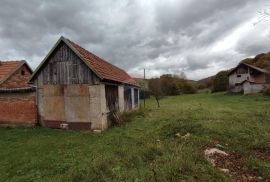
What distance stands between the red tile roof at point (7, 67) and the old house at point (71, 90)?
465 cm

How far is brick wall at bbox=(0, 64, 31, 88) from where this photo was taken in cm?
1633

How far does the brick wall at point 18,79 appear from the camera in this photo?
53.6 feet

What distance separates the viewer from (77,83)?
1252 centimetres

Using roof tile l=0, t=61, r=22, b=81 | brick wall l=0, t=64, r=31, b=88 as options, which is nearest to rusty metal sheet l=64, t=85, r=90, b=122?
brick wall l=0, t=64, r=31, b=88

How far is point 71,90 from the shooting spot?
41.5 ft

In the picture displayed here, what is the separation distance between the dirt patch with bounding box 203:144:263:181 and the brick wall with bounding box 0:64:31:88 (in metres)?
14.1

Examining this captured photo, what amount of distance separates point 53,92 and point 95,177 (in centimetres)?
880

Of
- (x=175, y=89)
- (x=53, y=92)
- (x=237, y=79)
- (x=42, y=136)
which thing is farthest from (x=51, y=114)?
(x=175, y=89)

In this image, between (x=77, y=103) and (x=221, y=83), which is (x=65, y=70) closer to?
(x=77, y=103)

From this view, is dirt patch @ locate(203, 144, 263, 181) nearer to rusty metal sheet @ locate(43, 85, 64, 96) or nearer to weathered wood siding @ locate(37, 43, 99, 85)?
weathered wood siding @ locate(37, 43, 99, 85)

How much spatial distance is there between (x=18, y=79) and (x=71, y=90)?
7.90 meters

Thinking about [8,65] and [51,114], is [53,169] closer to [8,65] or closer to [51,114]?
[51,114]

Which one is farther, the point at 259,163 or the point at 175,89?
the point at 175,89

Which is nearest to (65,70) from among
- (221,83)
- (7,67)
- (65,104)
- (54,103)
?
(65,104)
